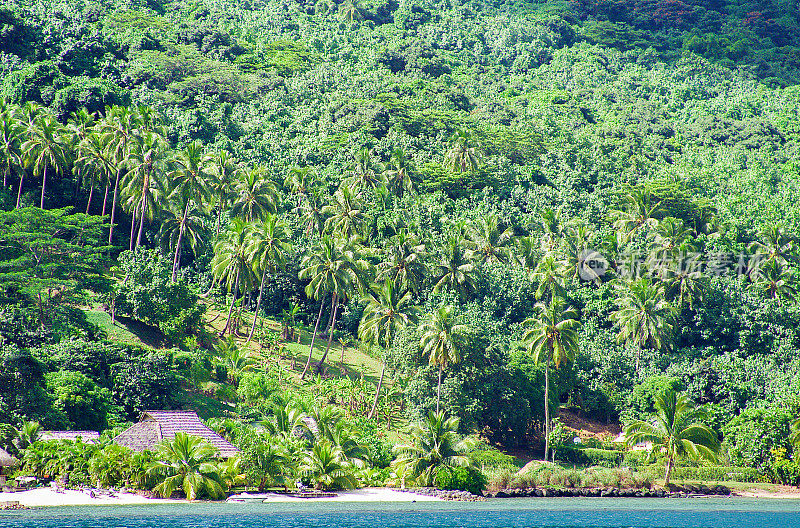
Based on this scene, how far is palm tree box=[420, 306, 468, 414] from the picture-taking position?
60.1m

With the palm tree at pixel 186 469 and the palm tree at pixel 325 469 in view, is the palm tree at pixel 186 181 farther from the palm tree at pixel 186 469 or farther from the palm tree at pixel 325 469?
the palm tree at pixel 186 469

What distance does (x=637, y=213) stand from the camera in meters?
87.9

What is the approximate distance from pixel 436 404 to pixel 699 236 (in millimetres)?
39865

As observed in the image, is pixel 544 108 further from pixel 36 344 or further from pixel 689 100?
pixel 36 344

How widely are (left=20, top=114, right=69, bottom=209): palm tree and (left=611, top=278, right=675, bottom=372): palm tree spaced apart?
47.9 m

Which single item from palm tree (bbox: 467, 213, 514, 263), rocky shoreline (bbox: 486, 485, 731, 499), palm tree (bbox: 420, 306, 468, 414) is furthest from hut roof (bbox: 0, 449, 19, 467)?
palm tree (bbox: 467, 213, 514, 263)

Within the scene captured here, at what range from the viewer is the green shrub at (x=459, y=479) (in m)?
48.5

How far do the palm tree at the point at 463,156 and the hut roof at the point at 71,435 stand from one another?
184ft

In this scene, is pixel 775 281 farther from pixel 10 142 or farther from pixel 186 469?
pixel 10 142

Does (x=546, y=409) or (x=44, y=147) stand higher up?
(x=44, y=147)

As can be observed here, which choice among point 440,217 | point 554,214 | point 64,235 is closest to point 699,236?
point 554,214

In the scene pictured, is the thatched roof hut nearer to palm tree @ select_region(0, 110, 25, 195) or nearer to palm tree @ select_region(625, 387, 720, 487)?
palm tree @ select_region(0, 110, 25, 195)

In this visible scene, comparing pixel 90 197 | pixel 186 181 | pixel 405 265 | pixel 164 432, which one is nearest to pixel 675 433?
pixel 405 265

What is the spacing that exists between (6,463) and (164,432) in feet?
24.6
